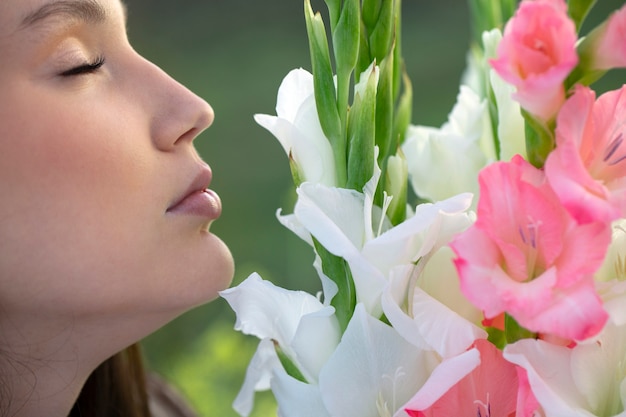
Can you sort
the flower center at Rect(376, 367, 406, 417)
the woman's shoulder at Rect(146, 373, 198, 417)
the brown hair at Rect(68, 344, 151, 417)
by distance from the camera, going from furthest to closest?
1. the woman's shoulder at Rect(146, 373, 198, 417)
2. the brown hair at Rect(68, 344, 151, 417)
3. the flower center at Rect(376, 367, 406, 417)

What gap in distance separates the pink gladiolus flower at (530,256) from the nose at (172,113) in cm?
33

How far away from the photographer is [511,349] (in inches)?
16.1

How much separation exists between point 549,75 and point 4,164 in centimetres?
43

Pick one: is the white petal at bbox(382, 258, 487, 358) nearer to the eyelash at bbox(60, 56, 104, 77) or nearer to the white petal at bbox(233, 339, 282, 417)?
the white petal at bbox(233, 339, 282, 417)

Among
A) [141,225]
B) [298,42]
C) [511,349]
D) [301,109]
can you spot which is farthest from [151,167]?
[298,42]

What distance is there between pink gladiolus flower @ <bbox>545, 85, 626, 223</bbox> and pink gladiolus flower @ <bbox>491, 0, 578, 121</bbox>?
0.6 inches

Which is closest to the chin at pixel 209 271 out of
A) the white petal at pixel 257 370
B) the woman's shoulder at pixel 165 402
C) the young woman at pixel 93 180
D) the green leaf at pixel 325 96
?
the young woman at pixel 93 180

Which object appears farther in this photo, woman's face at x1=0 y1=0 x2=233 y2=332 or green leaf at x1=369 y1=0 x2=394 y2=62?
woman's face at x1=0 y1=0 x2=233 y2=332

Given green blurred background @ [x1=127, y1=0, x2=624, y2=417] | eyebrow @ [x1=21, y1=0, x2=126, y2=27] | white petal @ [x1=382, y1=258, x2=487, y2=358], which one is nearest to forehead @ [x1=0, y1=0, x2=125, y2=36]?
eyebrow @ [x1=21, y1=0, x2=126, y2=27]

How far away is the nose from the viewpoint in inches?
26.4

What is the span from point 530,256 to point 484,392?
0.27 ft

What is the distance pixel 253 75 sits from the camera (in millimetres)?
3211

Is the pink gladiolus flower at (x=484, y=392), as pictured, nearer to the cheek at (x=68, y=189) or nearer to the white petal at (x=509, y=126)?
the white petal at (x=509, y=126)

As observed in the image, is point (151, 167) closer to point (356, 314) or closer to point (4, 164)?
point (4, 164)
